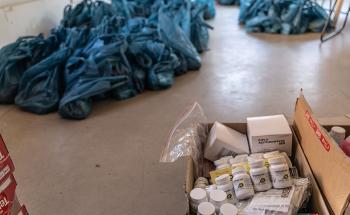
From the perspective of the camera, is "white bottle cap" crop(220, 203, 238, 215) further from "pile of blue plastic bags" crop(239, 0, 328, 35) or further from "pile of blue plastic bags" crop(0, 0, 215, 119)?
"pile of blue plastic bags" crop(239, 0, 328, 35)

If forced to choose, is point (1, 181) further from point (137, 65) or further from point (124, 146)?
point (137, 65)

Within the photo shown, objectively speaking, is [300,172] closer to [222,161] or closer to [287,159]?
[287,159]

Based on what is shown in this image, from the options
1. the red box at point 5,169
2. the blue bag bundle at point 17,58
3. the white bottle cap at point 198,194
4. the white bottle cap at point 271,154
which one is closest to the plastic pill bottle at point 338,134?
the white bottle cap at point 271,154

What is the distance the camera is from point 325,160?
41.3 inches

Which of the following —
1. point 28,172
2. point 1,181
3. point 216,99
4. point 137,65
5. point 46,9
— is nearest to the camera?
point 1,181

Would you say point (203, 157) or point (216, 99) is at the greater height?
point (203, 157)

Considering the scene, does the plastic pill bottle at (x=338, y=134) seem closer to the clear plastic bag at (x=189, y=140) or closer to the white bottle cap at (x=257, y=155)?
the white bottle cap at (x=257, y=155)

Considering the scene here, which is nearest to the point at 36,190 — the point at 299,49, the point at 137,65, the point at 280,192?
the point at 280,192

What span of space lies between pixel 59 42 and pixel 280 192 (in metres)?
2.54

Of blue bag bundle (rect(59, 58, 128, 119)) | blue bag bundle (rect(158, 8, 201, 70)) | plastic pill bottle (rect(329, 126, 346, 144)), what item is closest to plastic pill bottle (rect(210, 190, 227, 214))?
plastic pill bottle (rect(329, 126, 346, 144))

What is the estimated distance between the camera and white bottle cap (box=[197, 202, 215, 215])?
100cm

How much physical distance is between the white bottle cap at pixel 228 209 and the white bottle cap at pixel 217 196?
0.10ft

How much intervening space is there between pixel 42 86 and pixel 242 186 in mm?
1891

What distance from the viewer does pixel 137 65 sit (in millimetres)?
2734
